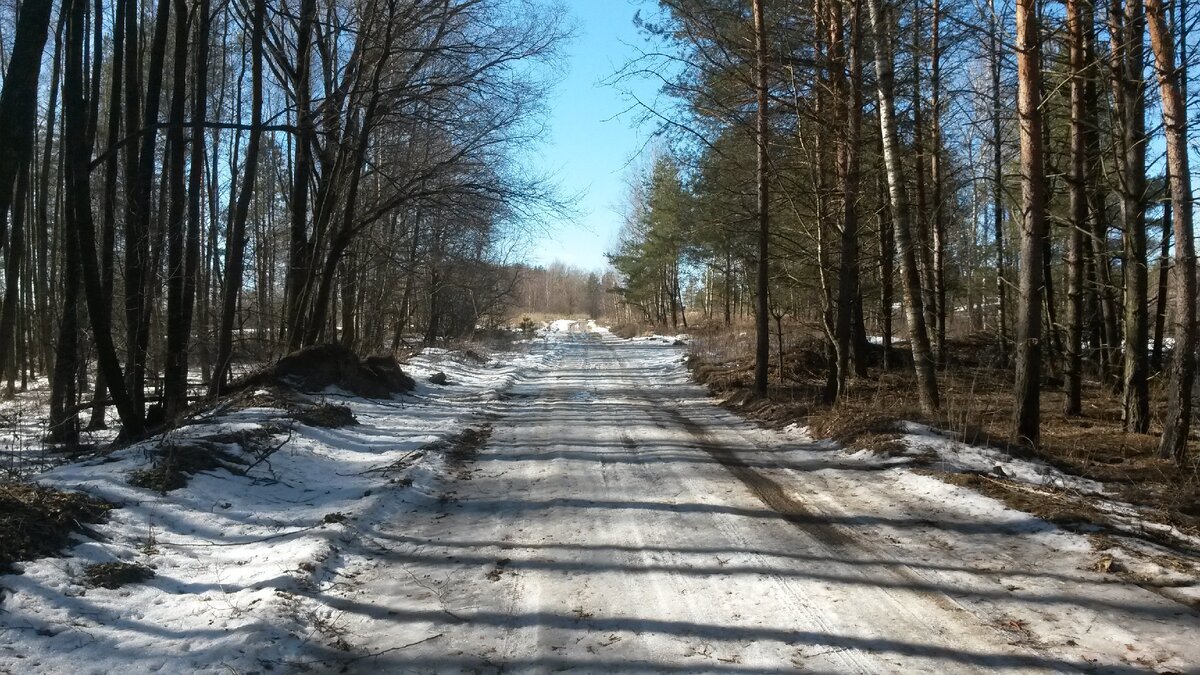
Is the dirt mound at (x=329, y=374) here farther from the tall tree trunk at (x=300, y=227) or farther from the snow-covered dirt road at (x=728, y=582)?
the snow-covered dirt road at (x=728, y=582)

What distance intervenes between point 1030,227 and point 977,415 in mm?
3831

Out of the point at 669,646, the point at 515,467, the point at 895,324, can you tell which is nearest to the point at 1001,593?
the point at 669,646

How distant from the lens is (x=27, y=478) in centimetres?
598

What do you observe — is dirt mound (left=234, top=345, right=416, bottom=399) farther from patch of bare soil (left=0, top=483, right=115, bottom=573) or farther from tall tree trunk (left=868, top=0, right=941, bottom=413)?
tall tree trunk (left=868, top=0, right=941, bottom=413)

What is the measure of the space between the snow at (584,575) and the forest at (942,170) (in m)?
3.23

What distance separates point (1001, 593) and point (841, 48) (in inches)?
411

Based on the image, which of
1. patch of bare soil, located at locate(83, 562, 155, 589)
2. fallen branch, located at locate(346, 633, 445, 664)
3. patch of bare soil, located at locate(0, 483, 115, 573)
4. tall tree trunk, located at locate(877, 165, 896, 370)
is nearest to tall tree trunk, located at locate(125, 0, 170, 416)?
patch of bare soil, located at locate(0, 483, 115, 573)

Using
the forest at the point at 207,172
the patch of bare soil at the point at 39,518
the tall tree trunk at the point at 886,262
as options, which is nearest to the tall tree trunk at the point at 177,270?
the forest at the point at 207,172

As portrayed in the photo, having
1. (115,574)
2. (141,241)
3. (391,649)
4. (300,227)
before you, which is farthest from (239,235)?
(391,649)

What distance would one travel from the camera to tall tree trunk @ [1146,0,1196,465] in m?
7.77

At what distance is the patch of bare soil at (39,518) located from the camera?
4305 mm

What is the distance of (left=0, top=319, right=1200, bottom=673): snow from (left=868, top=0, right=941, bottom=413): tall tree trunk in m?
2.57

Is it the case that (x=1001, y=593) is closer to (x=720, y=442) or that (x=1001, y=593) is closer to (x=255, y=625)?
(x=255, y=625)

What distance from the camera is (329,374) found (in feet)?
45.0
